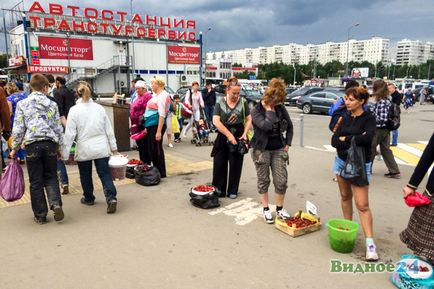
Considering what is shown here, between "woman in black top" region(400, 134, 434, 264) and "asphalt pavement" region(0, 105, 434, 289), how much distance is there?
0.53 meters

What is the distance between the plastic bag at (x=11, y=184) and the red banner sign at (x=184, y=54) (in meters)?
42.4

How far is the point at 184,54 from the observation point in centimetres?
4650

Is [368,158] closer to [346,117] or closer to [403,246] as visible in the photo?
[346,117]

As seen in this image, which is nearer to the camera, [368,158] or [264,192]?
[368,158]

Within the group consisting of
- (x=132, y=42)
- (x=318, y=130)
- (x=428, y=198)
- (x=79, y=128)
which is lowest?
(x=318, y=130)

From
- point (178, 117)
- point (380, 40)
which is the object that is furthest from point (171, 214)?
point (380, 40)

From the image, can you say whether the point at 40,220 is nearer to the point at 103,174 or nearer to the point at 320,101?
the point at 103,174

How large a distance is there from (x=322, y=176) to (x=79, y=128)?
A: 4589 millimetres

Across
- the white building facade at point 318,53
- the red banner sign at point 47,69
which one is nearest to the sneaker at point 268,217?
the red banner sign at point 47,69

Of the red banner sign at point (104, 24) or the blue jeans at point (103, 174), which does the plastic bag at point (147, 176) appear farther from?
the red banner sign at point (104, 24)

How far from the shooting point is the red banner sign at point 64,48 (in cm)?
3622

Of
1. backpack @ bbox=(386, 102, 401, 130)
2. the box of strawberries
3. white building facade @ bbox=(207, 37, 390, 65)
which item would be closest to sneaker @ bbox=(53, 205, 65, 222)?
the box of strawberries

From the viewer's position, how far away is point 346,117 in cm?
381

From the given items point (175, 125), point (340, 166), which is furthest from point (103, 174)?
point (175, 125)
